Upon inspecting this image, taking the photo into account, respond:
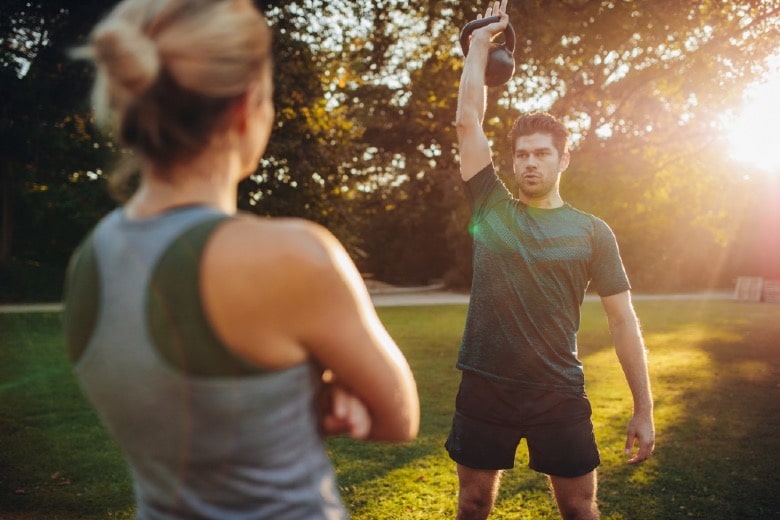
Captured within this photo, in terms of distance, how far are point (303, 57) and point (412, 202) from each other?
15.7 metres

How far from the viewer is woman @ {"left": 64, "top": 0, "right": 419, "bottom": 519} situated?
110 cm

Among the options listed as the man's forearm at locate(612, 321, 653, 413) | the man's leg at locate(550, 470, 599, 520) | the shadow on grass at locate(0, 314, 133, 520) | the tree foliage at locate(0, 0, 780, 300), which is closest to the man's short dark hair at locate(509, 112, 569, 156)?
the man's forearm at locate(612, 321, 653, 413)

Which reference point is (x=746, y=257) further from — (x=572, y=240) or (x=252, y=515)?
(x=252, y=515)

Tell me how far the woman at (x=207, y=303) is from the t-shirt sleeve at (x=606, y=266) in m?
2.50

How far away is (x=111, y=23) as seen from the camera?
1187 millimetres

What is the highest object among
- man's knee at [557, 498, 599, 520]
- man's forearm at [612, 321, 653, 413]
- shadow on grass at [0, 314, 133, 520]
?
man's forearm at [612, 321, 653, 413]

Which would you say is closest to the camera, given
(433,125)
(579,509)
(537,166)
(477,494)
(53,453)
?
(579,509)

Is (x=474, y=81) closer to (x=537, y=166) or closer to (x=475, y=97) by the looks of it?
(x=475, y=97)

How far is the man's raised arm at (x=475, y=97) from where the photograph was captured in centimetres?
338

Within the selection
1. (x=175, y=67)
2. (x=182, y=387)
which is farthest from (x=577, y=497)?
(x=175, y=67)

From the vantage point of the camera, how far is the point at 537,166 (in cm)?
367

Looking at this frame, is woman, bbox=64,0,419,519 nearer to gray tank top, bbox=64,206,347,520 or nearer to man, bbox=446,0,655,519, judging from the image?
gray tank top, bbox=64,206,347,520

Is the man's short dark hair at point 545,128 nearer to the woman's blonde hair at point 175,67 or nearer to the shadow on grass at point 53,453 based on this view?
the woman's blonde hair at point 175,67

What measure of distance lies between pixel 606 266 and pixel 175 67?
2838 millimetres
